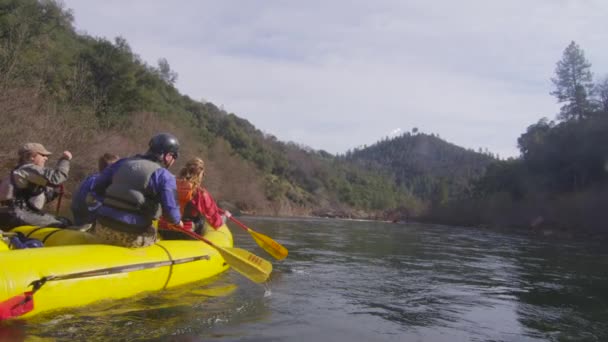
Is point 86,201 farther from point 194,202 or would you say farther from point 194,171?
point 194,202

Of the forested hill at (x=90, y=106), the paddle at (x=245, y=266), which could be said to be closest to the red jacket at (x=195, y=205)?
the paddle at (x=245, y=266)

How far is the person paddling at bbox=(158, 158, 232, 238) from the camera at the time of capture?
23.0 feet

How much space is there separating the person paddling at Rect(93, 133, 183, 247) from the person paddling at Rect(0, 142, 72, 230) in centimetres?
69

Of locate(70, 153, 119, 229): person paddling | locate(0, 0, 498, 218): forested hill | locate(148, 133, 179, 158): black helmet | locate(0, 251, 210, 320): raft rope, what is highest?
locate(0, 0, 498, 218): forested hill

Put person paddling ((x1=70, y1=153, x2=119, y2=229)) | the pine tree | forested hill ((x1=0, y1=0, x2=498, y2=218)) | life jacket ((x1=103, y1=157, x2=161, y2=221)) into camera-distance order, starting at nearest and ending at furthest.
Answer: life jacket ((x1=103, y1=157, x2=161, y2=221)) < person paddling ((x1=70, y1=153, x2=119, y2=229)) < forested hill ((x1=0, y1=0, x2=498, y2=218)) < the pine tree

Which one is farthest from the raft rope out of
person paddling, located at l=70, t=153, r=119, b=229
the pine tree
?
the pine tree

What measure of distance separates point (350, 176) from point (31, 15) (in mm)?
107774

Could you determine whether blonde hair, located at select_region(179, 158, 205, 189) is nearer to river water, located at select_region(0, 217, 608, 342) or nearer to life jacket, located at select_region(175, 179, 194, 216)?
life jacket, located at select_region(175, 179, 194, 216)

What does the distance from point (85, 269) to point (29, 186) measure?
6.14ft

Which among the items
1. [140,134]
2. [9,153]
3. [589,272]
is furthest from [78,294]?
[140,134]

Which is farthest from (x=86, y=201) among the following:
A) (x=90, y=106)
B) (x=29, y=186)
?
(x=90, y=106)

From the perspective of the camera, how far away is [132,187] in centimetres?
502

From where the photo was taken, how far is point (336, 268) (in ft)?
28.0

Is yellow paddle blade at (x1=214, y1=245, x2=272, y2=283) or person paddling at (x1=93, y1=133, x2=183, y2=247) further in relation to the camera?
yellow paddle blade at (x1=214, y1=245, x2=272, y2=283)
